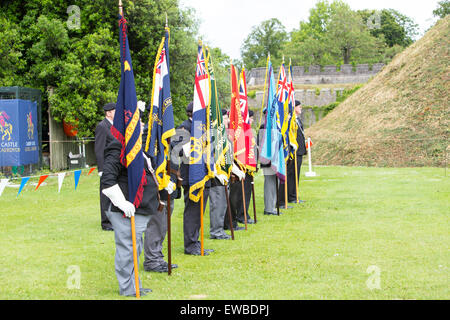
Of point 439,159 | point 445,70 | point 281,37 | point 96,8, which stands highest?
point 281,37

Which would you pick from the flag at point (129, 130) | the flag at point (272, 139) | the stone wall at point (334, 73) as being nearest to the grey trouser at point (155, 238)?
the flag at point (129, 130)

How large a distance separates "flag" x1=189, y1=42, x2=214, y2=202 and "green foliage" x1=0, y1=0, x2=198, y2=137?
15880mm

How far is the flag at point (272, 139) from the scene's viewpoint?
11.9m

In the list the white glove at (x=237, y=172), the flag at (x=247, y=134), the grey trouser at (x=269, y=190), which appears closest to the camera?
the white glove at (x=237, y=172)

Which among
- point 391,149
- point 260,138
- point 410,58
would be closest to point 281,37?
point 410,58

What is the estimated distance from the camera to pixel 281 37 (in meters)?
88.3

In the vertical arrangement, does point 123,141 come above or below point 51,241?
above

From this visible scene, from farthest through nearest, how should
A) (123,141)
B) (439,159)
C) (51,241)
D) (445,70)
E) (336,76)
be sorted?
(336,76)
(445,70)
(439,159)
(51,241)
(123,141)

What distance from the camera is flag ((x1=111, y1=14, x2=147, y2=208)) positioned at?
5.76 m

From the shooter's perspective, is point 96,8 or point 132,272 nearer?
point 132,272

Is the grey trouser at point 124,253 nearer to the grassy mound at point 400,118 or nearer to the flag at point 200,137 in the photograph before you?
the flag at point 200,137

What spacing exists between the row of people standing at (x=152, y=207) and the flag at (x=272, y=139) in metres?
0.89

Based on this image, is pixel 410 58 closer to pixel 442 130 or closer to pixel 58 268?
pixel 442 130

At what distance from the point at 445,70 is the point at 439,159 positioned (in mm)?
8854
